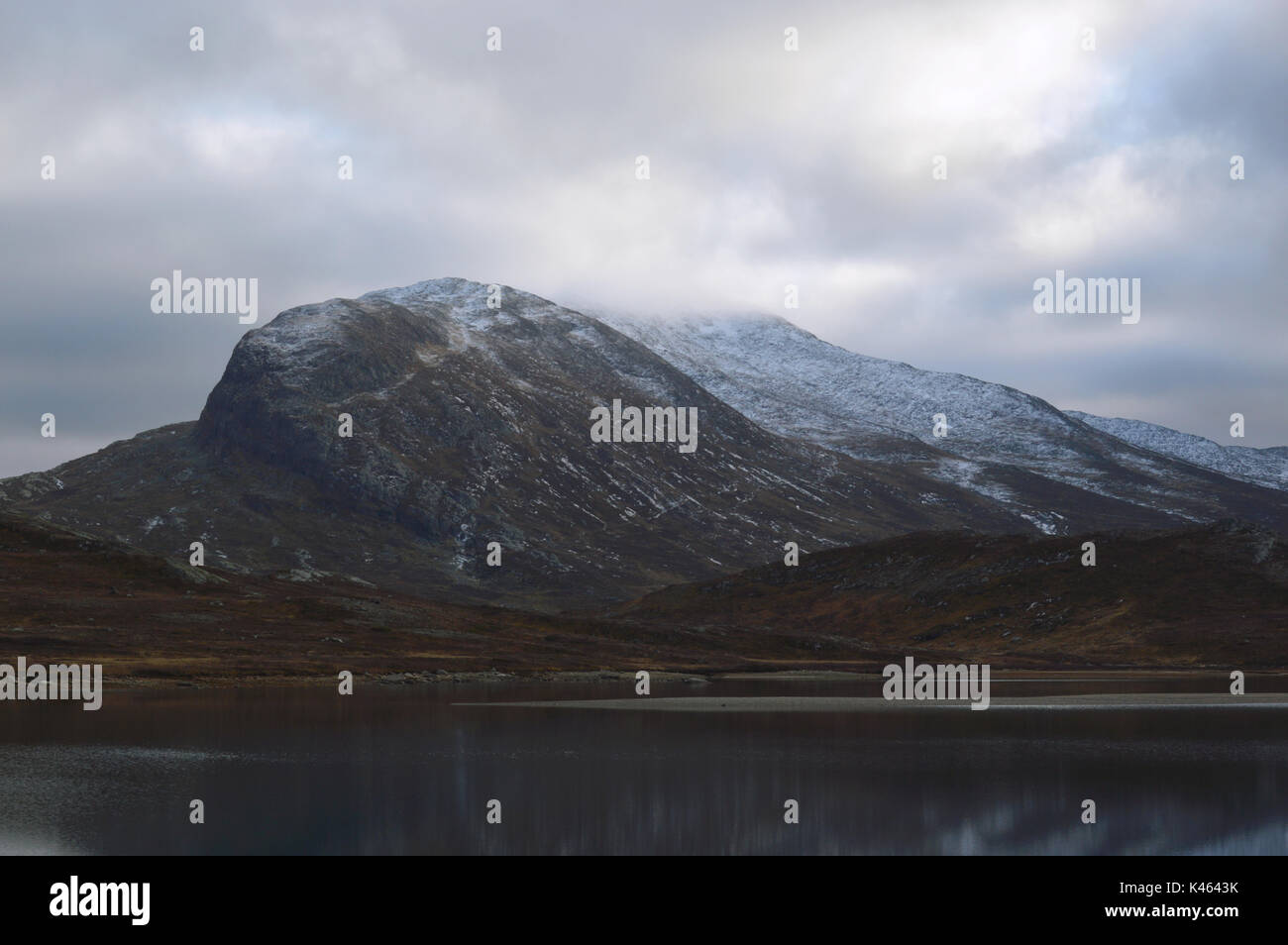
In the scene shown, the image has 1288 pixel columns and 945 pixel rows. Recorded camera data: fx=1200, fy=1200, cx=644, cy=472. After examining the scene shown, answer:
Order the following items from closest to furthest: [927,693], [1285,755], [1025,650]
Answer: [1285,755] < [927,693] < [1025,650]

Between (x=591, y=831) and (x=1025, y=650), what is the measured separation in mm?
165555

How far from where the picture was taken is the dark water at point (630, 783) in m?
43.4

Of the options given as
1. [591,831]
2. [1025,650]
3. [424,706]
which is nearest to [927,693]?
[424,706]

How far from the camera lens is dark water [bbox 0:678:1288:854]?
43.4 m

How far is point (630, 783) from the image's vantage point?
56.2m

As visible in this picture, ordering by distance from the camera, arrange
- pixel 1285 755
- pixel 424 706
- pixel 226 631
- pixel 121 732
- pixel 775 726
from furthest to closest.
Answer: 1. pixel 226 631
2. pixel 424 706
3. pixel 775 726
4. pixel 121 732
5. pixel 1285 755

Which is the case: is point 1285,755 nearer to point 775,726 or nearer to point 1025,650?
point 775,726

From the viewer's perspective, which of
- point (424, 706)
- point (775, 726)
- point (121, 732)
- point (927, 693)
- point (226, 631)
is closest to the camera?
point (121, 732)

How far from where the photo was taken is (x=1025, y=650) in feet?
646
